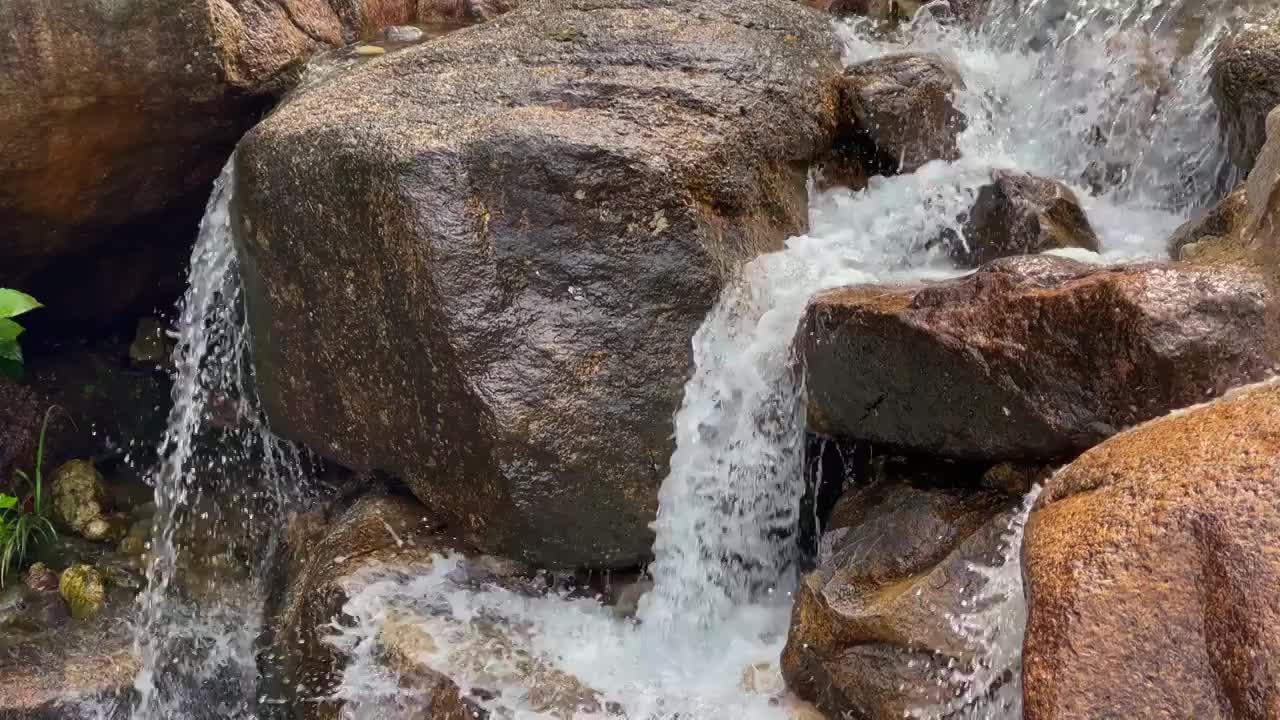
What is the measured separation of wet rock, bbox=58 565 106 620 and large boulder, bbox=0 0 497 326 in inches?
74.6

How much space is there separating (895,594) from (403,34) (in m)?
4.46

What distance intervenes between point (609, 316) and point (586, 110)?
3.12ft

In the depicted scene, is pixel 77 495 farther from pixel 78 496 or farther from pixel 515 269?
pixel 515 269

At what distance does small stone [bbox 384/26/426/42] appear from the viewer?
580cm

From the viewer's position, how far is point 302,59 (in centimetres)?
541

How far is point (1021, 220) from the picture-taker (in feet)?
13.4

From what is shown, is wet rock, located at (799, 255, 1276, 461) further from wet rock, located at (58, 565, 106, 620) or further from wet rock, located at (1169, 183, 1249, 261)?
wet rock, located at (58, 565, 106, 620)

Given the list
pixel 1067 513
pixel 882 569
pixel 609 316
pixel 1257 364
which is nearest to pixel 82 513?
pixel 609 316

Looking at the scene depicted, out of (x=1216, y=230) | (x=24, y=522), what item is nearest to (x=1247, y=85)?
(x=1216, y=230)

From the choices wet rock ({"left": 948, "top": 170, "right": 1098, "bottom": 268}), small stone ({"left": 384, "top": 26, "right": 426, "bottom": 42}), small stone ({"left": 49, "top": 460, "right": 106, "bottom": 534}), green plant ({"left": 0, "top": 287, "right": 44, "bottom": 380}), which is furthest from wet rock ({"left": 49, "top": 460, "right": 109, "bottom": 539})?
wet rock ({"left": 948, "top": 170, "right": 1098, "bottom": 268})

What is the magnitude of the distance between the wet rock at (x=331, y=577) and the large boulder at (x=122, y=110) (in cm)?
240

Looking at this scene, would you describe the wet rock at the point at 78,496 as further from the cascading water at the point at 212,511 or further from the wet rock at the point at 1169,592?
the wet rock at the point at 1169,592

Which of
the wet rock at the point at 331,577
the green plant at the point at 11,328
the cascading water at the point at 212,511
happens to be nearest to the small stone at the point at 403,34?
the cascading water at the point at 212,511

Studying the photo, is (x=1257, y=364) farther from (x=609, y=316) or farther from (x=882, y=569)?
(x=609, y=316)
